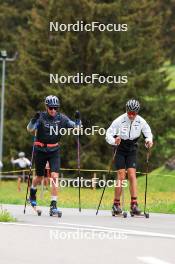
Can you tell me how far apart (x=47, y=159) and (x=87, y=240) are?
5.30 meters

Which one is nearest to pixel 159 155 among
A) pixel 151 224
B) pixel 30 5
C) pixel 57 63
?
pixel 57 63

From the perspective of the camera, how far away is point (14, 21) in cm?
7881

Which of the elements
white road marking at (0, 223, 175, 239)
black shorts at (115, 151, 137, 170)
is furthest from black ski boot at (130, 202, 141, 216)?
white road marking at (0, 223, 175, 239)

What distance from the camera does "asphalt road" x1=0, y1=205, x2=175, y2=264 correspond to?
9758mm

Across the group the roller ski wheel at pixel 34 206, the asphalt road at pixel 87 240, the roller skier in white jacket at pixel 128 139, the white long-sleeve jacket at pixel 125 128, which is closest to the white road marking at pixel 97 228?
the asphalt road at pixel 87 240

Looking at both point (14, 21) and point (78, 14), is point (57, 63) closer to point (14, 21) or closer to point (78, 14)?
point (78, 14)

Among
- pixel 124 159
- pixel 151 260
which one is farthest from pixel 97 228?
pixel 151 260

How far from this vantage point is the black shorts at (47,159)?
16.5 m

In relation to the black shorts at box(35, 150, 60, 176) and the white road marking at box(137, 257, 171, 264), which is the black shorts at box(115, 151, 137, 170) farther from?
the white road marking at box(137, 257, 171, 264)

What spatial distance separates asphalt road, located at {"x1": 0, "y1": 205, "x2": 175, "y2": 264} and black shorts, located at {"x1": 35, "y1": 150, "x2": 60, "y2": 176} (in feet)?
3.36

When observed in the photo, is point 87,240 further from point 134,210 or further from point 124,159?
point 124,159

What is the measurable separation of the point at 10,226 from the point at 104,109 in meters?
41.5

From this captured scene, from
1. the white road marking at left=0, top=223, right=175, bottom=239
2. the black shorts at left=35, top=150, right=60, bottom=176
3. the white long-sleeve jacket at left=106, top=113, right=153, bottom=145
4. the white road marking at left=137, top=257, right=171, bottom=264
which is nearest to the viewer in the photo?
the white road marking at left=137, top=257, right=171, bottom=264

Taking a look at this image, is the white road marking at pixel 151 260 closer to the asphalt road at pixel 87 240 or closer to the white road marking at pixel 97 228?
the asphalt road at pixel 87 240
